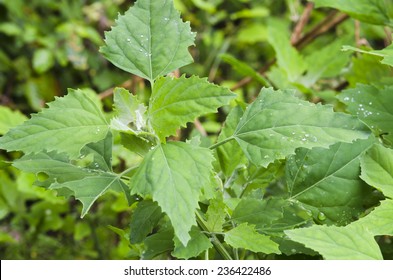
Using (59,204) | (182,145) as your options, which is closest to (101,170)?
(182,145)

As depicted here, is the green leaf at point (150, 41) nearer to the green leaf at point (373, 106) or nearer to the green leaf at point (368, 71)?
the green leaf at point (373, 106)

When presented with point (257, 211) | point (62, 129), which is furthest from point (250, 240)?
point (62, 129)

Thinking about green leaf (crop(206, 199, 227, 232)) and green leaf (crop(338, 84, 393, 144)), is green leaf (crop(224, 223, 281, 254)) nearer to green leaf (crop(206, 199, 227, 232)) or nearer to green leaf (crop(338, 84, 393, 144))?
green leaf (crop(206, 199, 227, 232))

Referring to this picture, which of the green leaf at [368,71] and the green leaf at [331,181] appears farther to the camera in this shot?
the green leaf at [368,71]

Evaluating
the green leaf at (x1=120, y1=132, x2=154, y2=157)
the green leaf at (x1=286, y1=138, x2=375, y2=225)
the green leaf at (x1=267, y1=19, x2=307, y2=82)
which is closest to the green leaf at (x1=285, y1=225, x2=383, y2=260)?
the green leaf at (x1=286, y1=138, x2=375, y2=225)

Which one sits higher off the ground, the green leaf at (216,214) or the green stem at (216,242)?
the green leaf at (216,214)

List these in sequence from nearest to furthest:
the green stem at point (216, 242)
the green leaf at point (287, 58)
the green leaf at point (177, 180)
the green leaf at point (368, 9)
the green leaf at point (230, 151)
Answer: the green leaf at point (177, 180)
the green stem at point (216, 242)
the green leaf at point (230, 151)
the green leaf at point (368, 9)
the green leaf at point (287, 58)

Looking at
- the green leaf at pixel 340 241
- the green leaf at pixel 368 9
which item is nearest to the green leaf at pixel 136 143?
the green leaf at pixel 340 241
